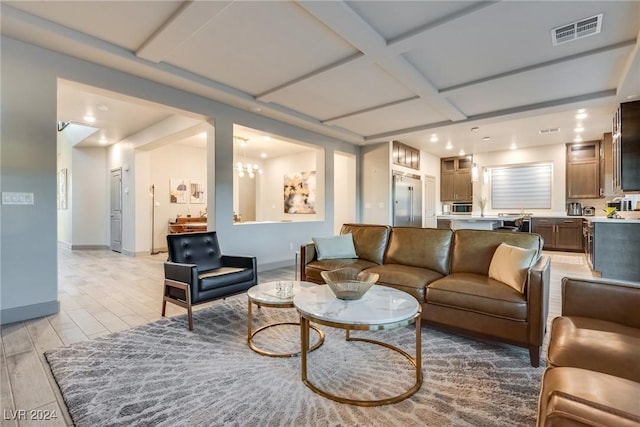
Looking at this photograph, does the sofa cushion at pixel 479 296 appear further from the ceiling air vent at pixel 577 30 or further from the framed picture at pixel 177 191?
the framed picture at pixel 177 191

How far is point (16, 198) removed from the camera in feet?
9.00

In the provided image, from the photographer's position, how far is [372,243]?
3604 mm

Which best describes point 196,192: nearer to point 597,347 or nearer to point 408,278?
point 408,278

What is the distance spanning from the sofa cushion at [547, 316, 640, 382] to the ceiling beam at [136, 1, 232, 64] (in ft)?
9.98

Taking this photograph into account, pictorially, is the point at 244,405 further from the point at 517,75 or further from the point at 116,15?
the point at 517,75

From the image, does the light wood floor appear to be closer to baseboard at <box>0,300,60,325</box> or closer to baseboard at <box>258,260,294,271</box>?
baseboard at <box>0,300,60,325</box>

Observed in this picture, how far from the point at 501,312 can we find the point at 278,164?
7.90m

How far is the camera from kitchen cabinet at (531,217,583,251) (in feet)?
23.1

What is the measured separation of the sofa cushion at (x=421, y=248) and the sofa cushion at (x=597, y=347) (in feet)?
4.65

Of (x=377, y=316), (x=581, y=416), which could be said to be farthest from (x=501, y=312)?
(x=581, y=416)

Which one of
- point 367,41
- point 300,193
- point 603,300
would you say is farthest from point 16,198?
point 300,193

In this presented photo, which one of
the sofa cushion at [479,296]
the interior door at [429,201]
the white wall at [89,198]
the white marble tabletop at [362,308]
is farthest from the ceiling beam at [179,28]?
the interior door at [429,201]

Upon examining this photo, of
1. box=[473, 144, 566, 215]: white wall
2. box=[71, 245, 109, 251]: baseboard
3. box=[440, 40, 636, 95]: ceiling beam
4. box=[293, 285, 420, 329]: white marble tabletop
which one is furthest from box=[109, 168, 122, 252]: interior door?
box=[473, 144, 566, 215]: white wall

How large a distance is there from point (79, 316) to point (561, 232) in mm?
9361
